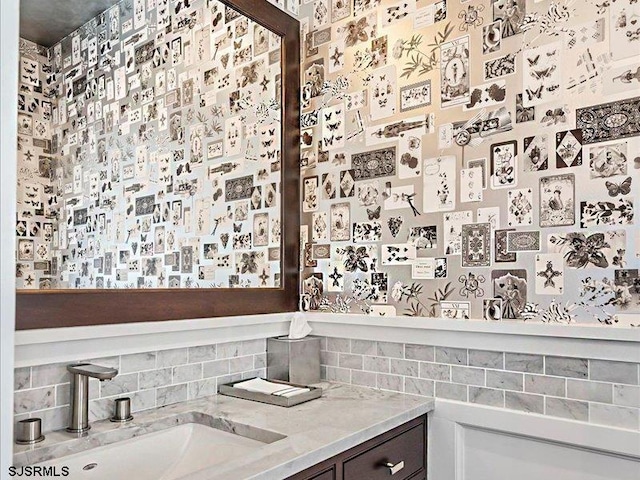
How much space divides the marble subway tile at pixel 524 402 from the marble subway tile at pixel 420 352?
0.85 ft

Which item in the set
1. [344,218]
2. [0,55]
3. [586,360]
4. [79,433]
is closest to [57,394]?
[79,433]

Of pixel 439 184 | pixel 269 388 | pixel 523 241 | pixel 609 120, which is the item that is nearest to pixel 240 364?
pixel 269 388

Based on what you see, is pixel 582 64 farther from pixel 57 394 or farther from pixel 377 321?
pixel 57 394

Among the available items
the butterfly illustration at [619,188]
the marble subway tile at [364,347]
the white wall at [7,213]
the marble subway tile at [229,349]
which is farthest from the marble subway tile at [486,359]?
the white wall at [7,213]

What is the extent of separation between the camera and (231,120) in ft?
6.33

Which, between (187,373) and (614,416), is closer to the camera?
(614,416)

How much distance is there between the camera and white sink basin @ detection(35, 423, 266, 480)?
128 cm

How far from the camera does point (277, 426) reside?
4.64ft

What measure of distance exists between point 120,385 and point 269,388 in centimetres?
47

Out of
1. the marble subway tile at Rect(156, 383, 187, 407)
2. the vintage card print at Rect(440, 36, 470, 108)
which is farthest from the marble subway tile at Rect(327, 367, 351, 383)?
the vintage card print at Rect(440, 36, 470, 108)

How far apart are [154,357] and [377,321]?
0.76m

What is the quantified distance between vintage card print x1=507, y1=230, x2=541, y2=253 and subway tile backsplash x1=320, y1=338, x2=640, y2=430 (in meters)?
0.32

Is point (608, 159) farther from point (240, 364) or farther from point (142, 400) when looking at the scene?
point (142, 400)

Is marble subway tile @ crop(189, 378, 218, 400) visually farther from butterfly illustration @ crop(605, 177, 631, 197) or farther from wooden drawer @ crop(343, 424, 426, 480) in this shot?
butterfly illustration @ crop(605, 177, 631, 197)
